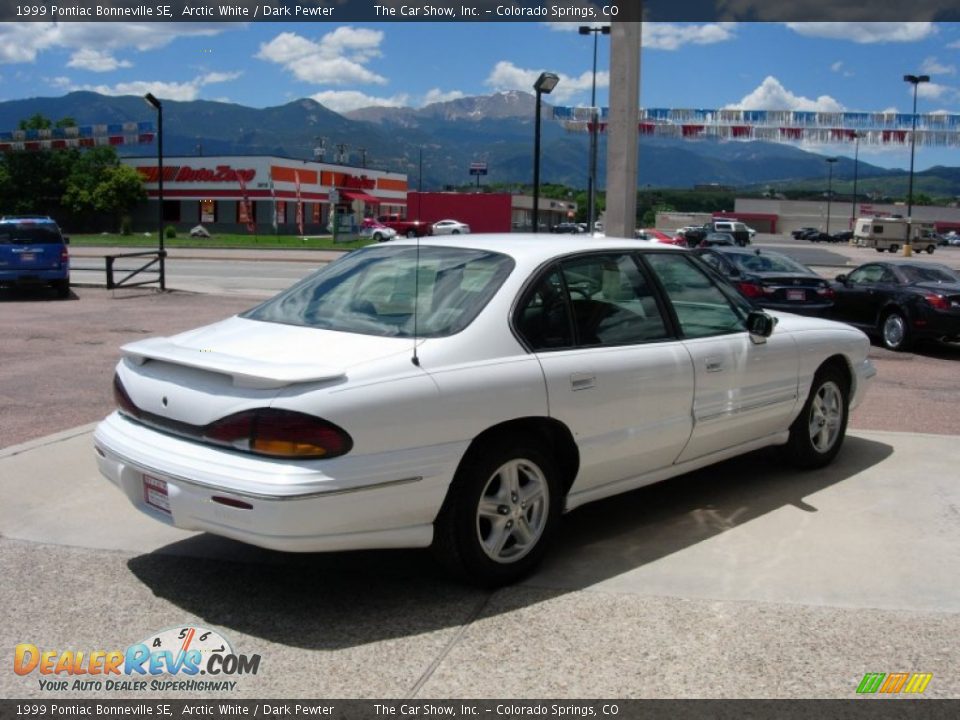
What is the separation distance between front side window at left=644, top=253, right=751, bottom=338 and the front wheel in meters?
0.92

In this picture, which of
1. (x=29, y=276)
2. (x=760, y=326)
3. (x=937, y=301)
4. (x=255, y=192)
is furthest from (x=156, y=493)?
(x=255, y=192)

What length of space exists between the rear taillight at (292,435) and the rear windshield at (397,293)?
0.74m

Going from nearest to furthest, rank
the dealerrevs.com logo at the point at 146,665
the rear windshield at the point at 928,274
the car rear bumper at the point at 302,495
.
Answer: the dealerrevs.com logo at the point at 146,665 → the car rear bumper at the point at 302,495 → the rear windshield at the point at 928,274

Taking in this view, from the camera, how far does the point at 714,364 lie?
5449 millimetres

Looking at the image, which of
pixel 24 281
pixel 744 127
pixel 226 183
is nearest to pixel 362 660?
pixel 24 281

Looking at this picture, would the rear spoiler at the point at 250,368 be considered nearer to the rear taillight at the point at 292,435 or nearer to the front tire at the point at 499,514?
the rear taillight at the point at 292,435

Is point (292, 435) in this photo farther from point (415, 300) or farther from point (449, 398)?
point (415, 300)

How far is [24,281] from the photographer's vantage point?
19594 mm

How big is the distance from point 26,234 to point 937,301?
17218 mm

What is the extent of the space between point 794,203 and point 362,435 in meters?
139

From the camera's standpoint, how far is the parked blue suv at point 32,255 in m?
19.5

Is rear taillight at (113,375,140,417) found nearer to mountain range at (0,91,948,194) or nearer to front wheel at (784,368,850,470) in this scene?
mountain range at (0,91,948,194)

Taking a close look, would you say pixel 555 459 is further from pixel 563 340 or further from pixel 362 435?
pixel 362 435

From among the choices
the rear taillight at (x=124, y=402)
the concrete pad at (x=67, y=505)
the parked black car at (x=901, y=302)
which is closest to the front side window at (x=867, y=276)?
the parked black car at (x=901, y=302)
